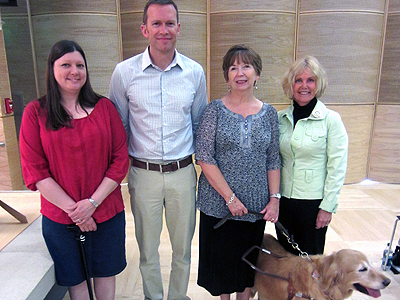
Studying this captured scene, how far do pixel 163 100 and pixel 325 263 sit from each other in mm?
1151

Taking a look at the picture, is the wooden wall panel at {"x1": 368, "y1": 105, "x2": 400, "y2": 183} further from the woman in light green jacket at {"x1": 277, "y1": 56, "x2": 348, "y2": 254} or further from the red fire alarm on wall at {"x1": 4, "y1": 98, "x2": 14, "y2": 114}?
the red fire alarm on wall at {"x1": 4, "y1": 98, "x2": 14, "y2": 114}

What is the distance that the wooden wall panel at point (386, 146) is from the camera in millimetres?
4281

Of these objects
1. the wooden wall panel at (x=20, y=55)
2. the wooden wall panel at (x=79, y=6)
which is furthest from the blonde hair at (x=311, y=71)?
the wooden wall panel at (x=20, y=55)

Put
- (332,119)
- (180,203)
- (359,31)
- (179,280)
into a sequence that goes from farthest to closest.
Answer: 1. (359,31)
2. (179,280)
3. (180,203)
4. (332,119)

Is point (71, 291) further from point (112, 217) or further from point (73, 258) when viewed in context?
point (112, 217)

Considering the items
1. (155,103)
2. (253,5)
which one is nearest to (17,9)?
(253,5)

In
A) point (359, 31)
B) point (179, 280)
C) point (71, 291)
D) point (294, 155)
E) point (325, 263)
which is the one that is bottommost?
point (179, 280)

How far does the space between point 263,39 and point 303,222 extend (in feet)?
9.61

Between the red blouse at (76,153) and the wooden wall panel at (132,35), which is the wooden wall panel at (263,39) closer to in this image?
the wooden wall panel at (132,35)

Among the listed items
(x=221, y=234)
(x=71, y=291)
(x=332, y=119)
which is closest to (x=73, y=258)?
(x=71, y=291)

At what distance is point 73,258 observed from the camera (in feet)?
4.73

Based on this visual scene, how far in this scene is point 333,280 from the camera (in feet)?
4.61

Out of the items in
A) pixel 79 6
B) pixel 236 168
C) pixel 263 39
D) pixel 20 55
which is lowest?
pixel 236 168

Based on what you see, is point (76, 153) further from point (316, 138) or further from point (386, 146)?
point (386, 146)
